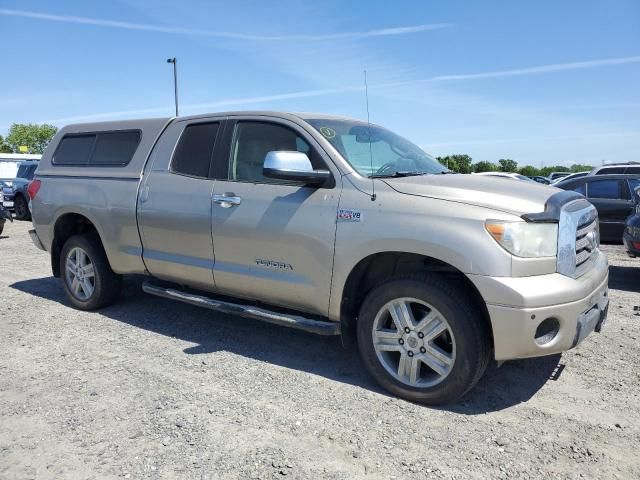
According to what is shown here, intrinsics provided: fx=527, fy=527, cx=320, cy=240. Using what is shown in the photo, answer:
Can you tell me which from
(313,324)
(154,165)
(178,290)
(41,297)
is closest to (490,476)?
(313,324)

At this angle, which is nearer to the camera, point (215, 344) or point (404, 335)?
point (404, 335)

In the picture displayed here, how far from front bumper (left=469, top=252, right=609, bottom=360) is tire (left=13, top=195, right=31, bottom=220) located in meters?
16.8

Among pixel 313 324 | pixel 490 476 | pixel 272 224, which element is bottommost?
pixel 490 476

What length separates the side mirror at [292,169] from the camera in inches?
145

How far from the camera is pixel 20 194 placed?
54.5 ft

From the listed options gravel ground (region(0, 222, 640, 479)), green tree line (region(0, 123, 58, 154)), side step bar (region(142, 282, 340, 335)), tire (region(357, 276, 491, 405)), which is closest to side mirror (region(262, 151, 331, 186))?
tire (region(357, 276, 491, 405))

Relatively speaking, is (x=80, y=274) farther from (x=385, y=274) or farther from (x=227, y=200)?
(x=385, y=274)

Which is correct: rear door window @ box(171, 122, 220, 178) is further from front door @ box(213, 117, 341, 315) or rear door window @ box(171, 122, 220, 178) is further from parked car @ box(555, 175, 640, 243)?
parked car @ box(555, 175, 640, 243)

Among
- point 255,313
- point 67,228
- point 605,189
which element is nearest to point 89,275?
point 67,228

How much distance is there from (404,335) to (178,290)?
235 centimetres

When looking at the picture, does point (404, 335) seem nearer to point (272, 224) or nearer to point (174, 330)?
point (272, 224)

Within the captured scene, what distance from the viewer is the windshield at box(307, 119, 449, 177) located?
3960 mm

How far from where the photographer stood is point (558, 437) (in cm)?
305

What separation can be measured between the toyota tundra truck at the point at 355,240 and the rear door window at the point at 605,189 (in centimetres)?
567
